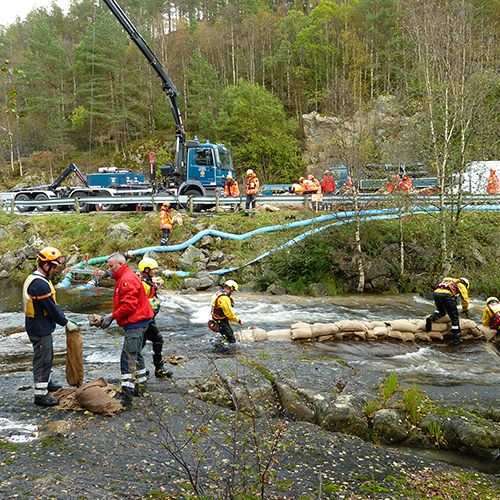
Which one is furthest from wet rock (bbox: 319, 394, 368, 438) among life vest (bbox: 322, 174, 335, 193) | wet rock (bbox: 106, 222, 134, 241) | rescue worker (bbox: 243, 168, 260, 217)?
life vest (bbox: 322, 174, 335, 193)

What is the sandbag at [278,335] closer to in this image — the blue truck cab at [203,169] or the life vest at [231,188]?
the life vest at [231,188]

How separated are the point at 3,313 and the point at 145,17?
166 ft

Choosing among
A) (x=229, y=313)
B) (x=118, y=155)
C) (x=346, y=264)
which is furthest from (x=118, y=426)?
(x=118, y=155)

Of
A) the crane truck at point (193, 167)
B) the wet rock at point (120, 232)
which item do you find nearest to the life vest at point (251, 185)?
the crane truck at point (193, 167)

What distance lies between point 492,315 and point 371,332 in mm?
2693

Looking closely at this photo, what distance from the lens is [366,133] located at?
12.3 m

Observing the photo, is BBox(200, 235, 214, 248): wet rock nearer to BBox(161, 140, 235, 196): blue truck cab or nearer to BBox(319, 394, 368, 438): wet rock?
BBox(161, 140, 235, 196): blue truck cab

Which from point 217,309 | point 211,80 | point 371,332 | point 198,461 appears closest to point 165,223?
point 217,309

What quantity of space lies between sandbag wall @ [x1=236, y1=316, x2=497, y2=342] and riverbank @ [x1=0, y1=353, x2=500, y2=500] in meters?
3.03

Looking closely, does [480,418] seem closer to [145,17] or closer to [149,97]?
[149,97]

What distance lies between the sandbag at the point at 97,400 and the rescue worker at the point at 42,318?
0.39 m

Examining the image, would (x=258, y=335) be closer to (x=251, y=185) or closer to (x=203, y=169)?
(x=251, y=185)

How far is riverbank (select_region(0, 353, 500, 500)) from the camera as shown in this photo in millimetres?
3416

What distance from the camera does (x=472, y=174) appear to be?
12.9 metres
